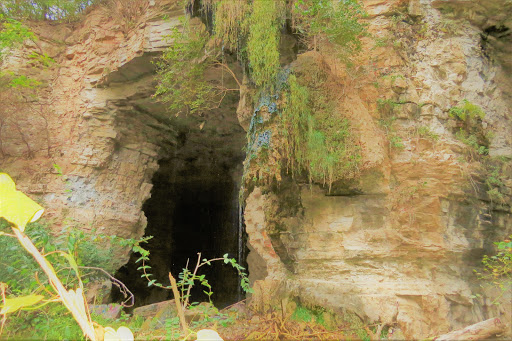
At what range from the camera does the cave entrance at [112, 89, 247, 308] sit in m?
11.2

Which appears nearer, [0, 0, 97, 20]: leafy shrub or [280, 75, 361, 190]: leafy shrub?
[280, 75, 361, 190]: leafy shrub

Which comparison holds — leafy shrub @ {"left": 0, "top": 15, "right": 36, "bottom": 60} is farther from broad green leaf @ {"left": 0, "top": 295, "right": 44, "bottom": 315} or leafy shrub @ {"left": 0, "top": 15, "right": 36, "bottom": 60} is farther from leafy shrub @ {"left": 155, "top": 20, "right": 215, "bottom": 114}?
broad green leaf @ {"left": 0, "top": 295, "right": 44, "bottom": 315}

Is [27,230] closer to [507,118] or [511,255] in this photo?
[511,255]

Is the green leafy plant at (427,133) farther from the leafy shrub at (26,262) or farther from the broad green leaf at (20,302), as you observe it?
the broad green leaf at (20,302)

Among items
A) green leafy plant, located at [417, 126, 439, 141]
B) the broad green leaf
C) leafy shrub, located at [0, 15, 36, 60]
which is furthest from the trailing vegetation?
leafy shrub, located at [0, 15, 36, 60]

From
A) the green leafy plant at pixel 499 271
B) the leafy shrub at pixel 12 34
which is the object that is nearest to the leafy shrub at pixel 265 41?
the green leafy plant at pixel 499 271

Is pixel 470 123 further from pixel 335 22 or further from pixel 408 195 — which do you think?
pixel 335 22

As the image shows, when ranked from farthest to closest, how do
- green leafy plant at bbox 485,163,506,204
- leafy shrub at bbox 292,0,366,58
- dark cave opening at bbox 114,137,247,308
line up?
1. dark cave opening at bbox 114,137,247,308
2. leafy shrub at bbox 292,0,366,58
3. green leafy plant at bbox 485,163,506,204

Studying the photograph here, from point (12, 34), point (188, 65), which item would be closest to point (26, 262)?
point (188, 65)

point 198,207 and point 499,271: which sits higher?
point 198,207

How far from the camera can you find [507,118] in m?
5.98

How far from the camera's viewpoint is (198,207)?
1232 centimetres

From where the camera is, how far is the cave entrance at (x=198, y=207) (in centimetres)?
1119

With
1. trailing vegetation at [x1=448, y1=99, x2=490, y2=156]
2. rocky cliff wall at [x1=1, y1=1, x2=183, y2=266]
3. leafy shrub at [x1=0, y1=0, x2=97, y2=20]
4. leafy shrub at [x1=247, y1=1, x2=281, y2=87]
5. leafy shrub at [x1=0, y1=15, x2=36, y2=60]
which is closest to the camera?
trailing vegetation at [x1=448, y1=99, x2=490, y2=156]
